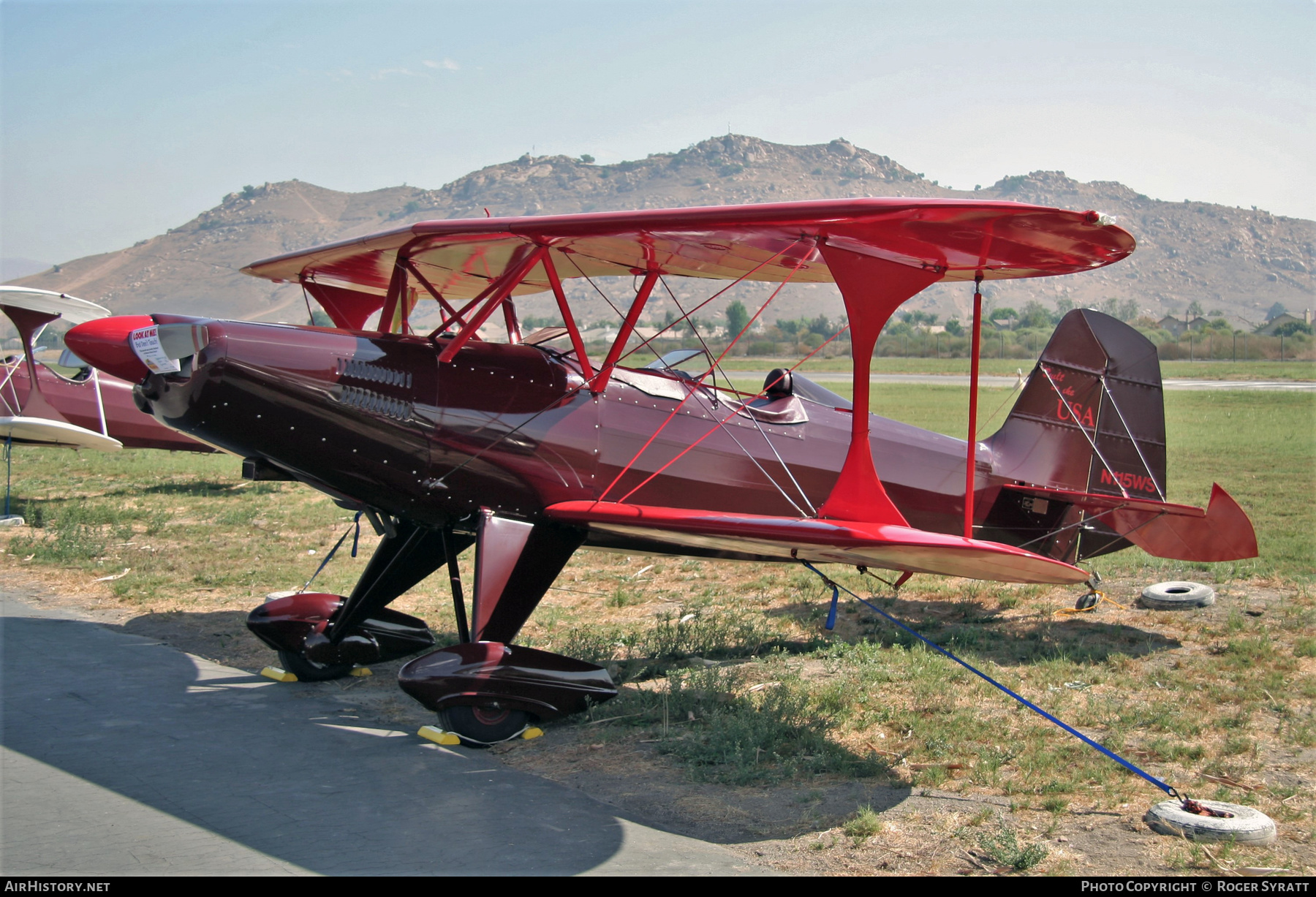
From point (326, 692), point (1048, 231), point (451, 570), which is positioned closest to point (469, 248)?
point (451, 570)

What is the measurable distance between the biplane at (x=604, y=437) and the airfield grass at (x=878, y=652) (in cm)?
72

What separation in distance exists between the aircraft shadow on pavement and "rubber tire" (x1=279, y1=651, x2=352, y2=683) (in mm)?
162

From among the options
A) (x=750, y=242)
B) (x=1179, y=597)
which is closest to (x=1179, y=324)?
(x=1179, y=597)

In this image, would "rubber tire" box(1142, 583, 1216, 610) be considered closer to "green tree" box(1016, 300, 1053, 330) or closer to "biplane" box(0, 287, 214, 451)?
"biplane" box(0, 287, 214, 451)

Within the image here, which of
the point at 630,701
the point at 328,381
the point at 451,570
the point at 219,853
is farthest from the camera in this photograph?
the point at 451,570

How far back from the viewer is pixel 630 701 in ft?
18.6

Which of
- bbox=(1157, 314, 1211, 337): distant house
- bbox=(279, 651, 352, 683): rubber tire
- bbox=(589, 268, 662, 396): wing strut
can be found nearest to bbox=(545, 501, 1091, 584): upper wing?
bbox=(589, 268, 662, 396): wing strut

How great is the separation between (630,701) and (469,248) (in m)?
3.11

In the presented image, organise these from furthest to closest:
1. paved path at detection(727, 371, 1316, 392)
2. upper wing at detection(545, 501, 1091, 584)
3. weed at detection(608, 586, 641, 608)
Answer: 1. paved path at detection(727, 371, 1316, 392)
2. weed at detection(608, 586, 641, 608)
3. upper wing at detection(545, 501, 1091, 584)

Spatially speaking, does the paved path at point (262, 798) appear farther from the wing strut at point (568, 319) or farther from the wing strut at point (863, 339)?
the wing strut at point (568, 319)

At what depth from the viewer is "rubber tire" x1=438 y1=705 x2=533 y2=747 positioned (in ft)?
16.8

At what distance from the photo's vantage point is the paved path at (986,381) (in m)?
35.8

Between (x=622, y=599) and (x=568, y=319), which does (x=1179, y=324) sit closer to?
(x=622, y=599)

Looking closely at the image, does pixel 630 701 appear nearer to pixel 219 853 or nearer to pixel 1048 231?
pixel 219 853
